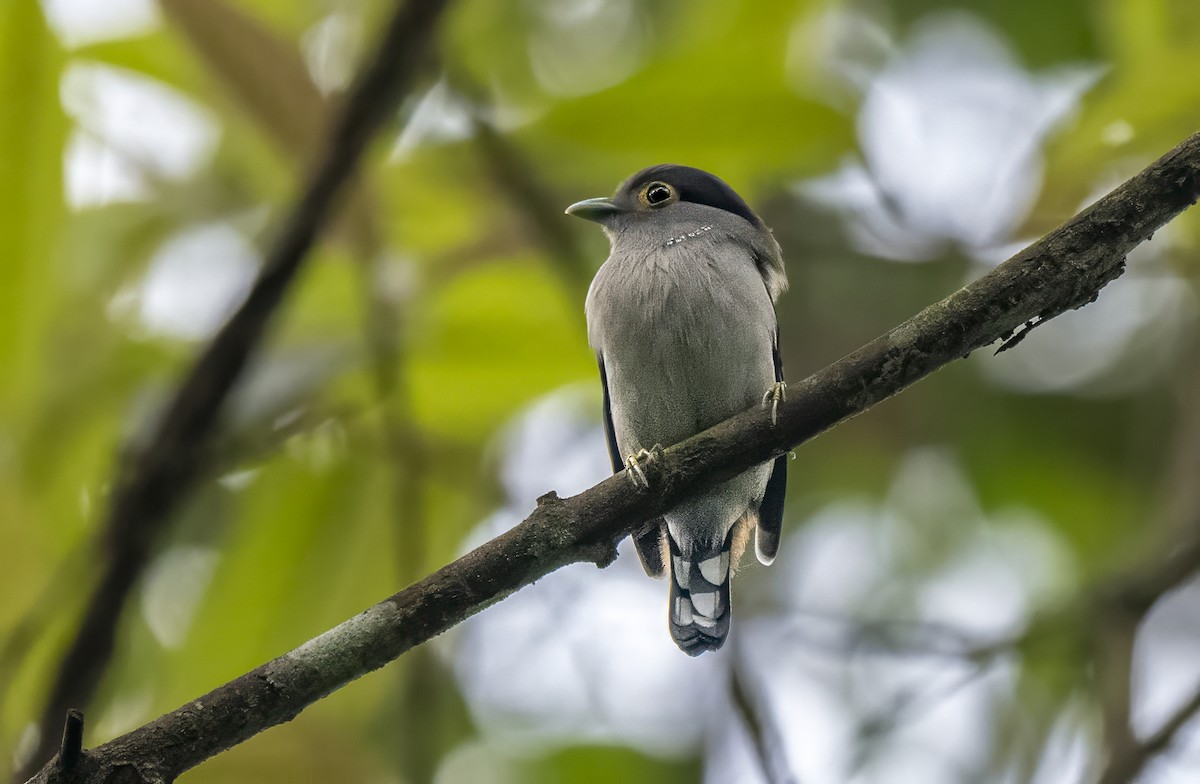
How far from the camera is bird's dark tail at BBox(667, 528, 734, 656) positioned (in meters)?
4.15

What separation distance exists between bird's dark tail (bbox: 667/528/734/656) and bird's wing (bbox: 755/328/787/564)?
136 millimetres

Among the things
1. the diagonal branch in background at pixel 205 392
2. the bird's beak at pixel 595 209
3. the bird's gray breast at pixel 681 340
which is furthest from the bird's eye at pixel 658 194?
the diagonal branch in background at pixel 205 392

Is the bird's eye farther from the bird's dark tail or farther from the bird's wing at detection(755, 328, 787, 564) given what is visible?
the bird's dark tail

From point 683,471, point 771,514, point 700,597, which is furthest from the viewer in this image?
point 771,514

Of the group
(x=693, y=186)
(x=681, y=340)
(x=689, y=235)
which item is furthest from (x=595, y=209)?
(x=681, y=340)

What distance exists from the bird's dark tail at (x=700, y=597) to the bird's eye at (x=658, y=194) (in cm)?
132

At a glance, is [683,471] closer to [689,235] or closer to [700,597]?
[700,597]

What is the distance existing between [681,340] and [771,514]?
77 cm

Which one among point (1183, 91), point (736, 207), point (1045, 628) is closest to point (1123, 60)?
point (1183, 91)

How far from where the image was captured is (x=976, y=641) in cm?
464

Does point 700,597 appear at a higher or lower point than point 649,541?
lower

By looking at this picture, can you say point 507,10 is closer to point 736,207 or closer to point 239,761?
point 736,207

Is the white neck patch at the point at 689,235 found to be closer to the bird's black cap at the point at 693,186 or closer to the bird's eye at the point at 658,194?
the bird's black cap at the point at 693,186

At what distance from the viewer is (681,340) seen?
4059 millimetres
